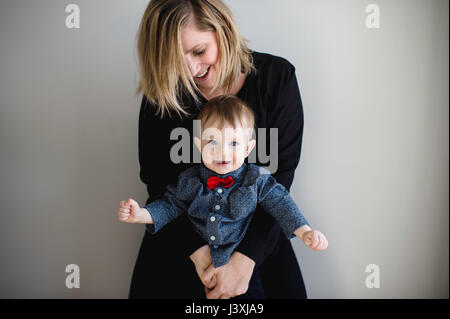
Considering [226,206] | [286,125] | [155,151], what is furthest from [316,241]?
[155,151]

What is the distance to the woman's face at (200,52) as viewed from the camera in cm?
100

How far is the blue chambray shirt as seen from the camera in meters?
0.98

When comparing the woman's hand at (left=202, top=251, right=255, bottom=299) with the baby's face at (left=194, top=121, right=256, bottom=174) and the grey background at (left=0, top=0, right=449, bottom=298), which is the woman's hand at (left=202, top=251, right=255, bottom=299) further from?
the grey background at (left=0, top=0, right=449, bottom=298)

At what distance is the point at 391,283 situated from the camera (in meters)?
1.44

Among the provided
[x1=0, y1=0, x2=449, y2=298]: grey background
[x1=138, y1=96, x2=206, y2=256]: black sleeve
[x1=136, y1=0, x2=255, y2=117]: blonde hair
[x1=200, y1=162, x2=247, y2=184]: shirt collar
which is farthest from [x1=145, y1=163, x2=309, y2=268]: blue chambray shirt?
[x1=0, y1=0, x2=449, y2=298]: grey background

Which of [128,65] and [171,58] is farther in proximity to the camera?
[128,65]

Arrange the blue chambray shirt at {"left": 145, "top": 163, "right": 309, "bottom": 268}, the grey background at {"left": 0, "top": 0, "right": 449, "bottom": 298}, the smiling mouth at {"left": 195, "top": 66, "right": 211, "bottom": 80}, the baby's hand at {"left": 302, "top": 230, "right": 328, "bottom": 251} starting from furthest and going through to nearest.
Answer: the grey background at {"left": 0, "top": 0, "right": 449, "bottom": 298} < the smiling mouth at {"left": 195, "top": 66, "right": 211, "bottom": 80} < the blue chambray shirt at {"left": 145, "top": 163, "right": 309, "bottom": 268} < the baby's hand at {"left": 302, "top": 230, "right": 328, "bottom": 251}

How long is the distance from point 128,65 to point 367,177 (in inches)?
43.4

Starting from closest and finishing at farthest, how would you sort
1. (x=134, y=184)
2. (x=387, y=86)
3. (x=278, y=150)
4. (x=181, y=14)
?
(x=181, y=14)
(x=278, y=150)
(x=387, y=86)
(x=134, y=184)

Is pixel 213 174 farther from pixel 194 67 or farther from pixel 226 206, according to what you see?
pixel 194 67

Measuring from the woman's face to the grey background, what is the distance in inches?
14.8

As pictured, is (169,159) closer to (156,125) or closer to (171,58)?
(156,125)

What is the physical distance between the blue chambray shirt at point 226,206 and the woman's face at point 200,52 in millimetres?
306
